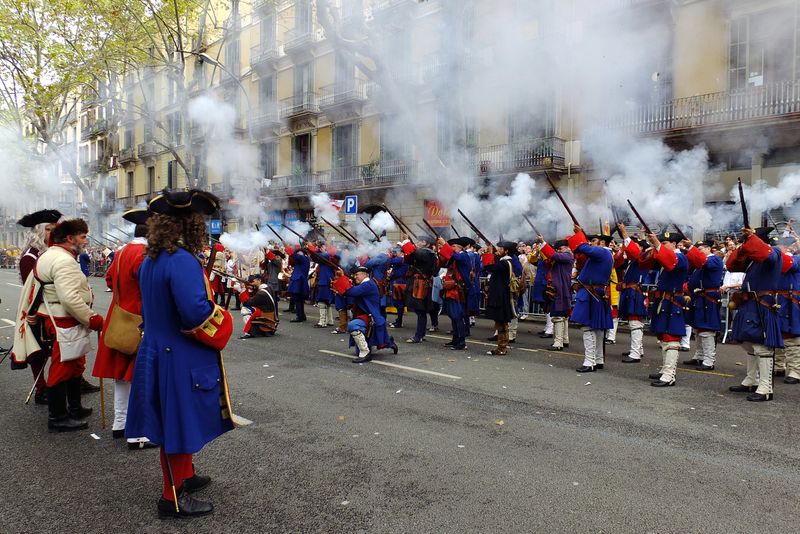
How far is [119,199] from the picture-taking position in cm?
4006

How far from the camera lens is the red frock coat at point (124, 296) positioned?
4.12m

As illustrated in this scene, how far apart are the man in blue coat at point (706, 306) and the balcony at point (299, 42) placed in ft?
61.9

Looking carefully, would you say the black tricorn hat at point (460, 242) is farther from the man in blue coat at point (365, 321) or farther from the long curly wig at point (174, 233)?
the long curly wig at point (174, 233)

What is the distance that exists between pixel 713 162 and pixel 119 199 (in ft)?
126

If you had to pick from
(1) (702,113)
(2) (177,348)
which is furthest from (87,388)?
(1) (702,113)

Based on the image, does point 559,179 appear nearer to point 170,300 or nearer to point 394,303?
point 394,303

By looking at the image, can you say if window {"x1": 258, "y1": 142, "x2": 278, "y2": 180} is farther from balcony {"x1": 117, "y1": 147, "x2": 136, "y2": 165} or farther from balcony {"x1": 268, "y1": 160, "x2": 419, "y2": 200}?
balcony {"x1": 117, "y1": 147, "x2": 136, "y2": 165}

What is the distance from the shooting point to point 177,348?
3.07 meters

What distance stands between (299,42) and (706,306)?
1976cm

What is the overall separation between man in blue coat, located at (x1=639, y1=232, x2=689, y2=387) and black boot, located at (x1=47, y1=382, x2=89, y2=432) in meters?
5.85

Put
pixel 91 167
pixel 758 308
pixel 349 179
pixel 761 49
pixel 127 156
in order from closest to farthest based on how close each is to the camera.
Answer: pixel 758 308 < pixel 761 49 < pixel 349 179 < pixel 127 156 < pixel 91 167

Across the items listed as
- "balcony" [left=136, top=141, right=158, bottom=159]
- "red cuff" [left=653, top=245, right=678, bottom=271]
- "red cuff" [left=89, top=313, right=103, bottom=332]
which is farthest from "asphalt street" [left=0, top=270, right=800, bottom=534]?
"balcony" [left=136, top=141, right=158, bottom=159]

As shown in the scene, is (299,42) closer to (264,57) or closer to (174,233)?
(264,57)

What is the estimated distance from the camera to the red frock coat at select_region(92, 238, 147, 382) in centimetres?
412
